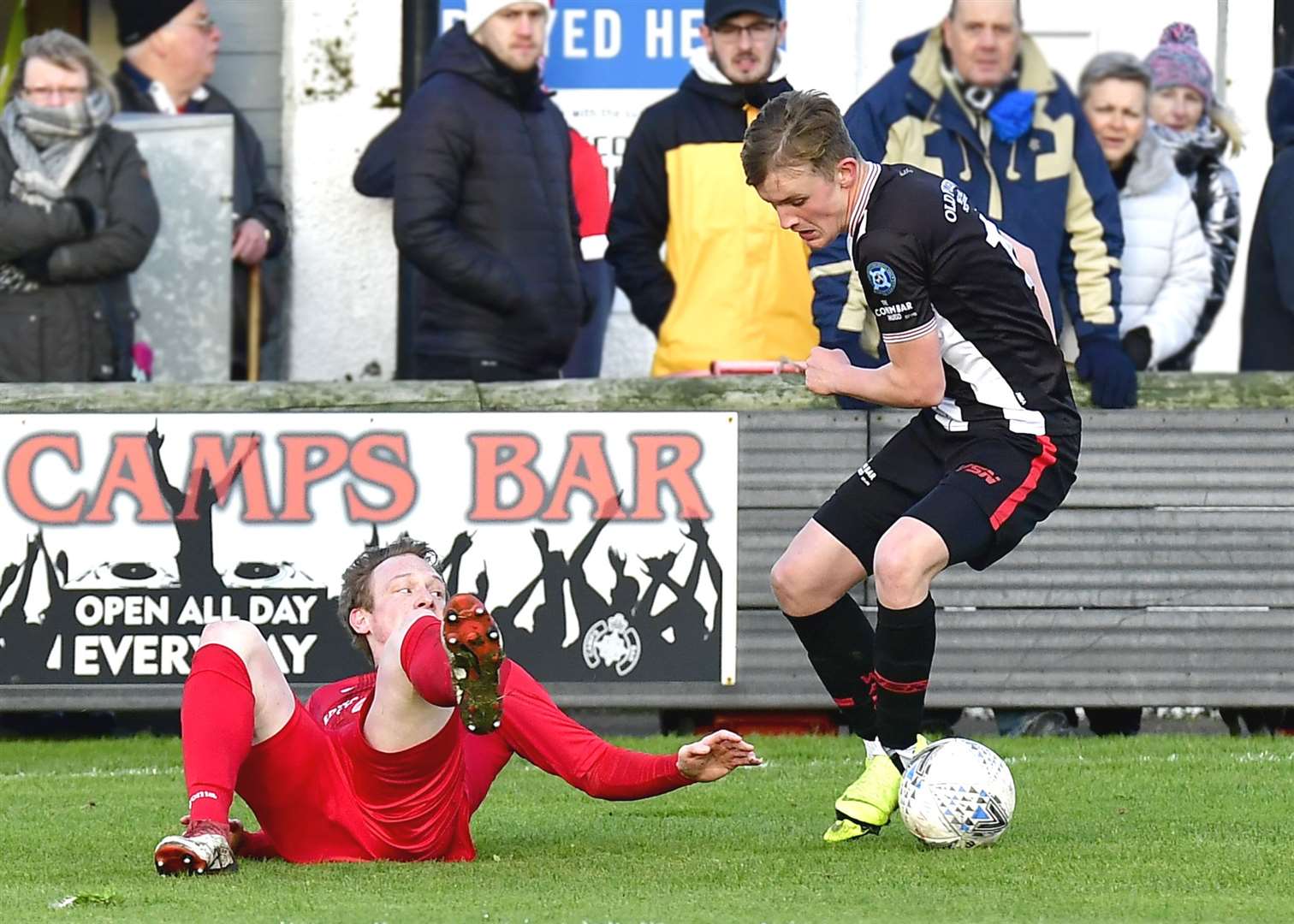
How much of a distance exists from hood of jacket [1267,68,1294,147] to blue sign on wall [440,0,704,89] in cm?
359

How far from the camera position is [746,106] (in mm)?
10148

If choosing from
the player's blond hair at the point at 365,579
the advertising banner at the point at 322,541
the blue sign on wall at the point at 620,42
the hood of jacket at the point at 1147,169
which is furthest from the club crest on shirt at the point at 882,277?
the blue sign on wall at the point at 620,42

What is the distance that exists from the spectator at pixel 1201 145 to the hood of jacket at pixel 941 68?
1136 mm

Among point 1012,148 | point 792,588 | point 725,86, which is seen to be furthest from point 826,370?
point 725,86

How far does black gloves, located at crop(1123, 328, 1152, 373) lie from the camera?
1052 centimetres

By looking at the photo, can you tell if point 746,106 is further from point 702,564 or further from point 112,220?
point 112,220

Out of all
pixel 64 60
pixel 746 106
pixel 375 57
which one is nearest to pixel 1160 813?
pixel 746 106

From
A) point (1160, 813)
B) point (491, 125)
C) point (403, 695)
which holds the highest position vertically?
point (491, 125)

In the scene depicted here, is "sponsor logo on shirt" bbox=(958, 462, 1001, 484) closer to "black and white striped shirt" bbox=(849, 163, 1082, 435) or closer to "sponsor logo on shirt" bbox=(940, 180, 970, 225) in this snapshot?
"black and white striped shirt" bbox=(849, 163, 1082, 435)

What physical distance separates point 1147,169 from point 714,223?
2.03m

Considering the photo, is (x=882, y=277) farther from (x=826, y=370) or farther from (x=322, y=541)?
(x=322, y=541)

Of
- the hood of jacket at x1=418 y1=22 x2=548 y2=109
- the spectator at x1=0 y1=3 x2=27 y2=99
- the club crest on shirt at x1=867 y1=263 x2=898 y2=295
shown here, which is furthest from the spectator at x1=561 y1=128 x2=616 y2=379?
the club crest on shirt at x1=867 y1=263 x2=898 y2=295

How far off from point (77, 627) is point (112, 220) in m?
1.74

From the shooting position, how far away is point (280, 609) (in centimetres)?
988
